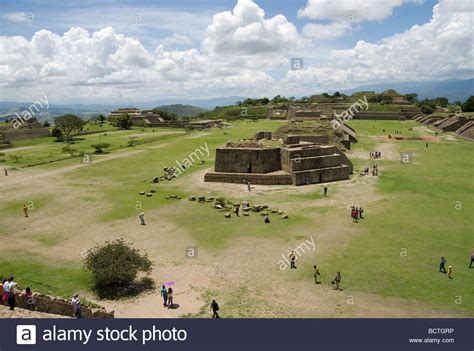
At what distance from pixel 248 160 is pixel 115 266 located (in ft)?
60.6

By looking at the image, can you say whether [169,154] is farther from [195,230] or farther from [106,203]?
[195,230]

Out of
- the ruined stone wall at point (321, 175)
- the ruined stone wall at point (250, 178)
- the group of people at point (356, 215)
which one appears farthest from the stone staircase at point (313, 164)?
the group of people at point (356, 215)

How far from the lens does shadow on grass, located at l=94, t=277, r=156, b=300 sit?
13.5 metres

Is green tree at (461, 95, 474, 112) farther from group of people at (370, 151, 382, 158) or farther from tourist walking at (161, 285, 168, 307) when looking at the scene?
tourist walking at (161, 285, 168, 307)

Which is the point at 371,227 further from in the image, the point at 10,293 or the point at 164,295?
the point at 10,293

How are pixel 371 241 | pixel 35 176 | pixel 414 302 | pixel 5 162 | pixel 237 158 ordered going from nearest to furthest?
pixel 414 302
pixel 371 241
pixel 237 158
pixel 35 176
pixel 5 162

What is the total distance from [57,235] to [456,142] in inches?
1979

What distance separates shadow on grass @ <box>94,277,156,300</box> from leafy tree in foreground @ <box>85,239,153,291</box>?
58mm

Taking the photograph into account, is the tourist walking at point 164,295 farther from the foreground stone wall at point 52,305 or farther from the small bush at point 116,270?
the foreground stone wall at point 52,305

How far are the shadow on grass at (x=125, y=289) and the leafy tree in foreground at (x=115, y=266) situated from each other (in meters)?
0.06

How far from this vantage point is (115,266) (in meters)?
13.8

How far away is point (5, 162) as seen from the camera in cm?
4178

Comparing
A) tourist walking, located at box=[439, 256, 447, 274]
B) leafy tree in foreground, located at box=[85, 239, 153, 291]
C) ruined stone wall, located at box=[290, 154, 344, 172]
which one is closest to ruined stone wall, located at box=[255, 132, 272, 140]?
ruined stone wall, located at box=[290, 154, 344, 172]

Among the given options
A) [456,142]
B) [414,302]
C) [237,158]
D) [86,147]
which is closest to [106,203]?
[237,158]
